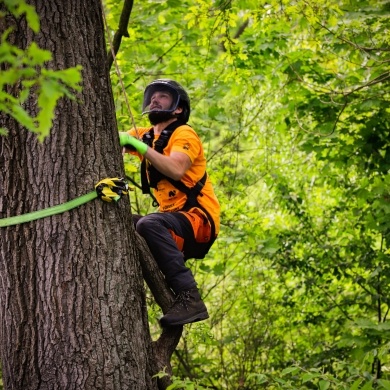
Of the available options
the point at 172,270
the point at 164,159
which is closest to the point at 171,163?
the point at 164,159

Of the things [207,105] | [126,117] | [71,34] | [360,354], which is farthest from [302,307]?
[71,34]

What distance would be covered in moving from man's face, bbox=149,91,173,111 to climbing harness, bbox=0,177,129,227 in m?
1.02

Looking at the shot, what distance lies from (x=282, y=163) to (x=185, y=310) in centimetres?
436

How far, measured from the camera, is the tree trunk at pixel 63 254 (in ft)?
8.84

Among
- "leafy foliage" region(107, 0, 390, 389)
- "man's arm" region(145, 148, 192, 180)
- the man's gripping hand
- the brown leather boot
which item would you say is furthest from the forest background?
the man's gripping hand

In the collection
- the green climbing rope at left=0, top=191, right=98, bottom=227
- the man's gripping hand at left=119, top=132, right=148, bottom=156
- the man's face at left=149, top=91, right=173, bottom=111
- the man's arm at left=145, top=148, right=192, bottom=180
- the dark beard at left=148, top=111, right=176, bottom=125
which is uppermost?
the man's face at left=149, top=91, right=173, bottom=111

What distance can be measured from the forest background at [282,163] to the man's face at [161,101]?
129 centimetres

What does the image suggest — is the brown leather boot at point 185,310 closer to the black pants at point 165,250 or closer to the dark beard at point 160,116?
the black pants at point 165,250

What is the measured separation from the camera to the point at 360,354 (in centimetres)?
495

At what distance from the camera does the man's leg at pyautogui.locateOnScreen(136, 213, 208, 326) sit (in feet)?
10.6

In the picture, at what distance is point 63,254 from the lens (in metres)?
2.71

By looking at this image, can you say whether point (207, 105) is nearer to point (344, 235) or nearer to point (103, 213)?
point (344, 235)

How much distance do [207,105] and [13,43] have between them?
391cm

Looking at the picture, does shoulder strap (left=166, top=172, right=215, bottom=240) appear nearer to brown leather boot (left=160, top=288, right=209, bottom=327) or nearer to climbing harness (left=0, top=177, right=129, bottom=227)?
brown leather boot (left=160, top=288, right=209, bottom=327)
